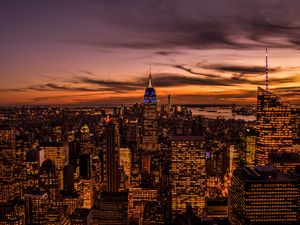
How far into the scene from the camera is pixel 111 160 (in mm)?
53656

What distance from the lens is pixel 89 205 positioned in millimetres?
45594

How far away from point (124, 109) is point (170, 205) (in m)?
52.5

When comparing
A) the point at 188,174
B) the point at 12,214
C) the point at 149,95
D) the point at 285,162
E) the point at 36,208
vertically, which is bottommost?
the point at 36,208

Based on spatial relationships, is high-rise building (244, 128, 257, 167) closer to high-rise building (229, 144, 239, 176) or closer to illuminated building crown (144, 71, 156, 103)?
high-rise building (229, 144, 239, 176)

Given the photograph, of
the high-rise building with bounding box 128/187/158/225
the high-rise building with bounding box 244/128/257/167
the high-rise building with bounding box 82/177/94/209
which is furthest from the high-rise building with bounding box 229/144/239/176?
the high-rise building with bounding box 82/177/94/209

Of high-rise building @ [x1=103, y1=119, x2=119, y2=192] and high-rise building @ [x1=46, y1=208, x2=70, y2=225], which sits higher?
high-rise building @ [x1=103, y1=119, x2=119, y2=192]

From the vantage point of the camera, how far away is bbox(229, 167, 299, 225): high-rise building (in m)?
23.9

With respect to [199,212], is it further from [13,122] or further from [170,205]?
[13,122]

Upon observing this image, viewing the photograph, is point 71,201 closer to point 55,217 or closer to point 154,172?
point 55,217

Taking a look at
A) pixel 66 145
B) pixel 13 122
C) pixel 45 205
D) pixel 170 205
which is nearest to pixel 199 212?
pixel 170 205

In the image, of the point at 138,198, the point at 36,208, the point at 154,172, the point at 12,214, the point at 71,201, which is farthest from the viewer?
the point at 154,172

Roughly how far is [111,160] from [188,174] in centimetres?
1204

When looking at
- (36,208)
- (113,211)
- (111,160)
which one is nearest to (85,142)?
(111,160)

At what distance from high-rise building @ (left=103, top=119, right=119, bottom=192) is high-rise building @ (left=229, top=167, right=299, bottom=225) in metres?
28.3
